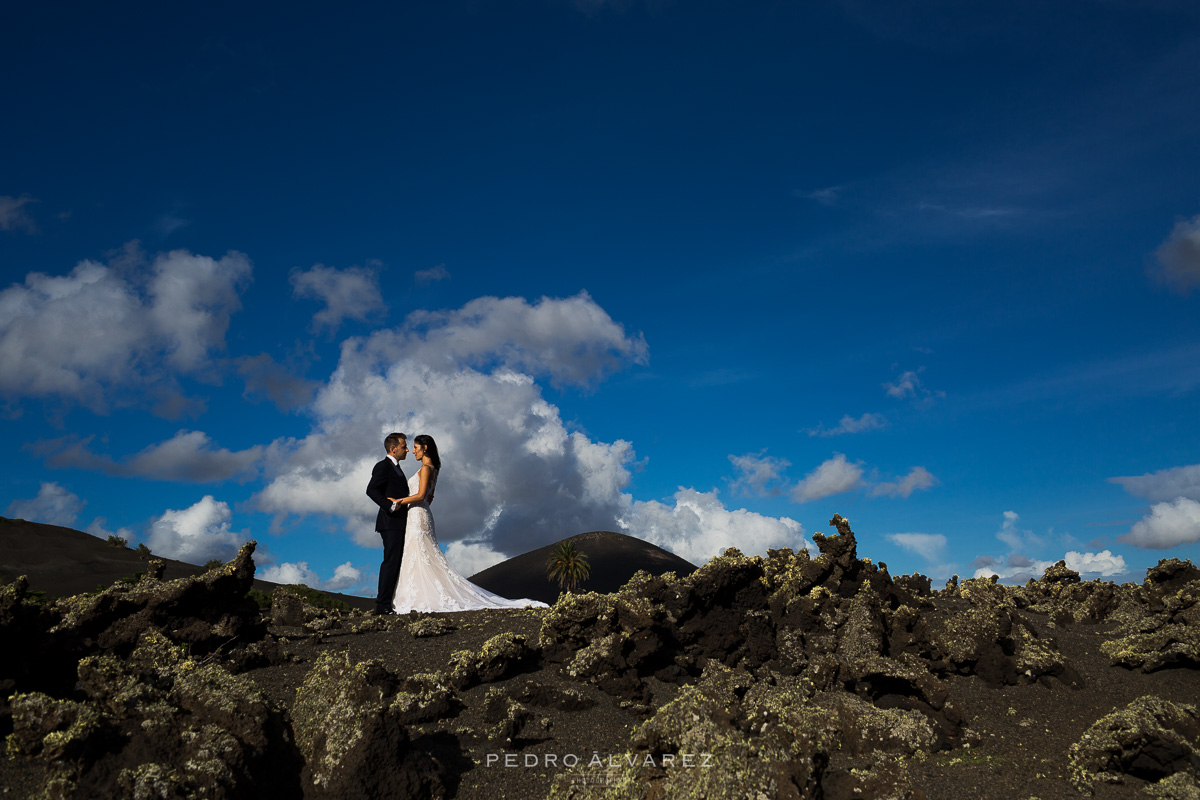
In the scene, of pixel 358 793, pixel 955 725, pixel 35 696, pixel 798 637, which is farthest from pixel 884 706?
pixel 35 696

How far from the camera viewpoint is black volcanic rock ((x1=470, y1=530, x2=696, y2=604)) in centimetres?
6744

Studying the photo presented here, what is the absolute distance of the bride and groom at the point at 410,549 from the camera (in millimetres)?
14281

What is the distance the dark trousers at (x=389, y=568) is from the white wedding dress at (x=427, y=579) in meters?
0.15

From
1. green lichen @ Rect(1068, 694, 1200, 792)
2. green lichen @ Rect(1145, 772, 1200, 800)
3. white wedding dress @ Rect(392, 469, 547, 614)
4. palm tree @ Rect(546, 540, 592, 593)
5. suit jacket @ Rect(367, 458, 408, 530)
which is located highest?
palm tree @ Rect(546, 540, 592, 593)

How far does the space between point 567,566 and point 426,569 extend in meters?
49.6

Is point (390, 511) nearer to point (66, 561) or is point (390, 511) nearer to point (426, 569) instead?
point (426, 569)

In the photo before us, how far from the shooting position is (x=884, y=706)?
865 centimetres

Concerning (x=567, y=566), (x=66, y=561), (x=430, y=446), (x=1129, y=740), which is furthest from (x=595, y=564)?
(x=1129, y=740)

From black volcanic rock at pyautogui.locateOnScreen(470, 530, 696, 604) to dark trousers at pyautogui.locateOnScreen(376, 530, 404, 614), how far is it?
51.4 m

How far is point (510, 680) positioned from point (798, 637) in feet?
13.2

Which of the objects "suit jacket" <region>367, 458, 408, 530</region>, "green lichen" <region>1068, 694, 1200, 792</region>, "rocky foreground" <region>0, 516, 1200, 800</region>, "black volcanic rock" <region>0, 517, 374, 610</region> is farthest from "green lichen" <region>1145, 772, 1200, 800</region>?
"black volcanic rock" <region>0, 517, 374, 610</region>

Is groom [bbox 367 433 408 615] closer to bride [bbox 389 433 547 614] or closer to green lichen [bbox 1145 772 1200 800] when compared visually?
bride [bbox 389 433 547 614]

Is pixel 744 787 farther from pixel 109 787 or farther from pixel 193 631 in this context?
pixel 193 631

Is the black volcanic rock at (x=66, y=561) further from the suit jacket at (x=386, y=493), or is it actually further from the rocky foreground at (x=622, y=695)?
the rocky foreground at (x=622, y=695)
